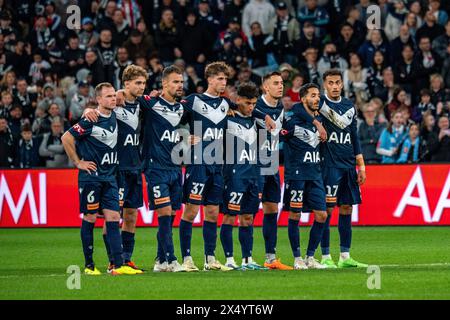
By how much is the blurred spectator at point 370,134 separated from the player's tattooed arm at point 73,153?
10.4m

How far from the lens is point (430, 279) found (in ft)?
42.2

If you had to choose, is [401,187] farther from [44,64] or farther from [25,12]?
[25,12]

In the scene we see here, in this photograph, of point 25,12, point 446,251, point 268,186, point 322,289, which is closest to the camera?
point 322,289

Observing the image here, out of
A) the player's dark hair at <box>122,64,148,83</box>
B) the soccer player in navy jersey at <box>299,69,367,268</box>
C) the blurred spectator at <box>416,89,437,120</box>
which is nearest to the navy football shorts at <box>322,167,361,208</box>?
the soccer player in navy jersey at <box>299,69,367,268</box>

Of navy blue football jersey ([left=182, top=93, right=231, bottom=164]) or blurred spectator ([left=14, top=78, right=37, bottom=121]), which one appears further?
blurred spectator ([left=14, top=78, right=37, bottom=121])

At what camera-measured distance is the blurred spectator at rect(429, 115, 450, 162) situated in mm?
22422

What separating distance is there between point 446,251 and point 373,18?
9.79 metres

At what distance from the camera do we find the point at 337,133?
50.0 feet

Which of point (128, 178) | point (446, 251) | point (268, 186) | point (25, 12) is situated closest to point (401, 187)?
point (446, 251)

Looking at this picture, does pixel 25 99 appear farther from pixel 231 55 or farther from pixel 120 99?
pixel 120 99

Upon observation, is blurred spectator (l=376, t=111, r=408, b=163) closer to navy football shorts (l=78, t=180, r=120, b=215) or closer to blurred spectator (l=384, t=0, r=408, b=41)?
blurred spectator (l=384, t=0, r=408, b=41)

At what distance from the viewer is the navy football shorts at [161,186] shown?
553 inches

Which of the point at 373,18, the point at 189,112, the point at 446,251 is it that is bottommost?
the point at 446,251

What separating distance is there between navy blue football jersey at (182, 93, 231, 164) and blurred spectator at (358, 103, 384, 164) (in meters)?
8.93
